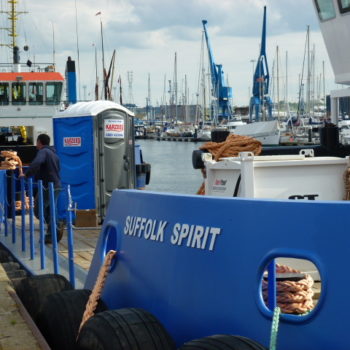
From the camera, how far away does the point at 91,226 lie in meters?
14.1

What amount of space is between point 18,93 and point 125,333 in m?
22.3

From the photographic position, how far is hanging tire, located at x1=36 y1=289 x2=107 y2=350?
17.5 feet

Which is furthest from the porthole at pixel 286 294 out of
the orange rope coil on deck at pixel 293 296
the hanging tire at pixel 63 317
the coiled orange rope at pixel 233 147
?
the coiled orange rope at pixel 233 147

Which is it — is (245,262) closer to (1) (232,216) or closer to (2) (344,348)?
(1) (232,216)

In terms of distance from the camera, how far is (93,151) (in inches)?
557

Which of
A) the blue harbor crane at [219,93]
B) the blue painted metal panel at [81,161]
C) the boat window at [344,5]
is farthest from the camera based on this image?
the blue harbor crane at [219,93]

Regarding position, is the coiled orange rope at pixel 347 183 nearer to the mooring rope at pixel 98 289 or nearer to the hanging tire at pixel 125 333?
the mooring rope at pixel 98 289

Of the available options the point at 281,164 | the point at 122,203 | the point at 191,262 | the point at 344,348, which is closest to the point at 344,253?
the point at 344,348

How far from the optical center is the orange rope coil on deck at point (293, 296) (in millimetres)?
4227

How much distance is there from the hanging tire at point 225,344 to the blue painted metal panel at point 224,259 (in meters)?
0.16

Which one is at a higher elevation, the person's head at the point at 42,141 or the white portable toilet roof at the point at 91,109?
the white portable toilet roof at the point at 91,109

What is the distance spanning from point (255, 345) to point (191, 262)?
80 cm

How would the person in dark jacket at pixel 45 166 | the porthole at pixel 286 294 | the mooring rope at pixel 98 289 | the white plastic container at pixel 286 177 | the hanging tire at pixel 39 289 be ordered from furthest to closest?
the person in dark jacket at pixel 45 166 < the white plastic container at pixel 286 177 < the hanging tire at pixel 39 289 < the mooring rope at pixel 98 289 < the porthole at pixel 286 294

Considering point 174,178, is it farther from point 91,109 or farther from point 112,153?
point 91,109
